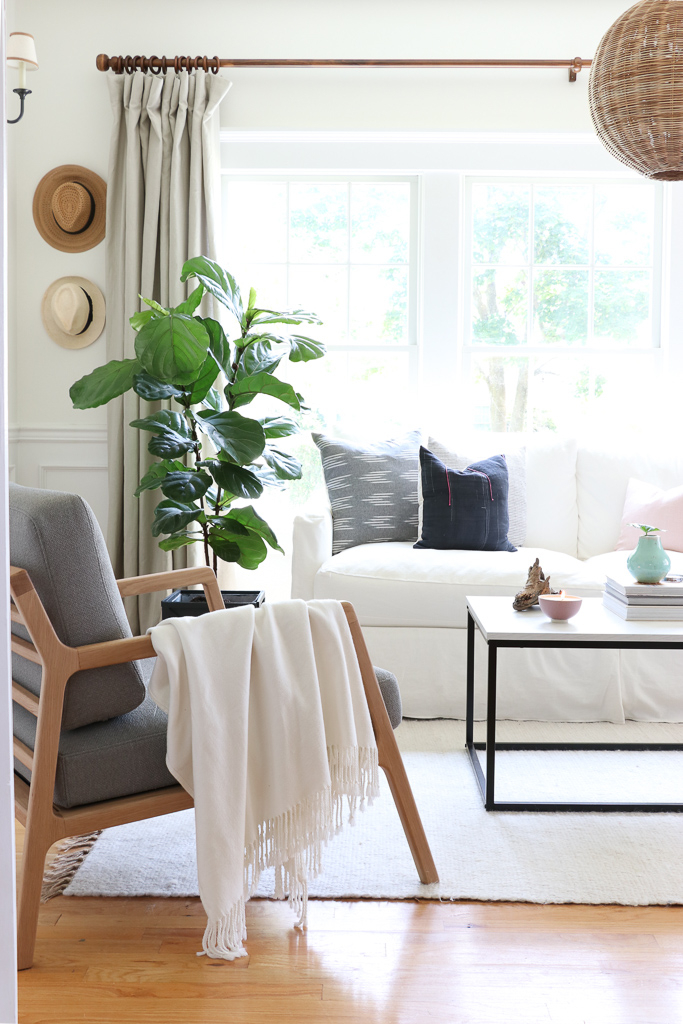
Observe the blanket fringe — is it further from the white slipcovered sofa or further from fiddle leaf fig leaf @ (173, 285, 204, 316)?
fiddle leaf fig leaf @ (173, 285, 204, 316)

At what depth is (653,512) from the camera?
10.9ft

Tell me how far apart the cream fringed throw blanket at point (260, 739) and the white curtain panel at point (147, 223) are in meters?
2.16

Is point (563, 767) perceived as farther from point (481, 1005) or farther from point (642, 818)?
point (481, 1005)

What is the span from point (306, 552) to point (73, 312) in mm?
1708

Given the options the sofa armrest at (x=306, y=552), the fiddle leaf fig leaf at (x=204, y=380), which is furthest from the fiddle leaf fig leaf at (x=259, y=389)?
the sofa armrest at (x=306, y=552)

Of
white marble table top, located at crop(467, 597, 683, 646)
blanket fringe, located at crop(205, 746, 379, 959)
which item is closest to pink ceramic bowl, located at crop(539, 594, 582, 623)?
white marble table top, located at crop(467, 597, 683, 646)

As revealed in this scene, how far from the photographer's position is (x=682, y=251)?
3.92 m

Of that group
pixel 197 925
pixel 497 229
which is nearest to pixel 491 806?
pixel 197 925

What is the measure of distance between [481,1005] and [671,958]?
41 cm

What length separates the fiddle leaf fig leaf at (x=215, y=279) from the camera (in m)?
2.94

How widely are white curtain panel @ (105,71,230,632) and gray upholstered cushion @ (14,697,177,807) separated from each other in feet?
6.76

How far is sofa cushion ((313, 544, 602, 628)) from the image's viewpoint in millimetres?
2914

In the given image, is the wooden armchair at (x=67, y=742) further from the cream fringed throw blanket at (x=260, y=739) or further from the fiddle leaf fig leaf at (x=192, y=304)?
the fiddle leaf fig leaf at (x=192, y=304)

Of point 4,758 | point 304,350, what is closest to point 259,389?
point 304,350
